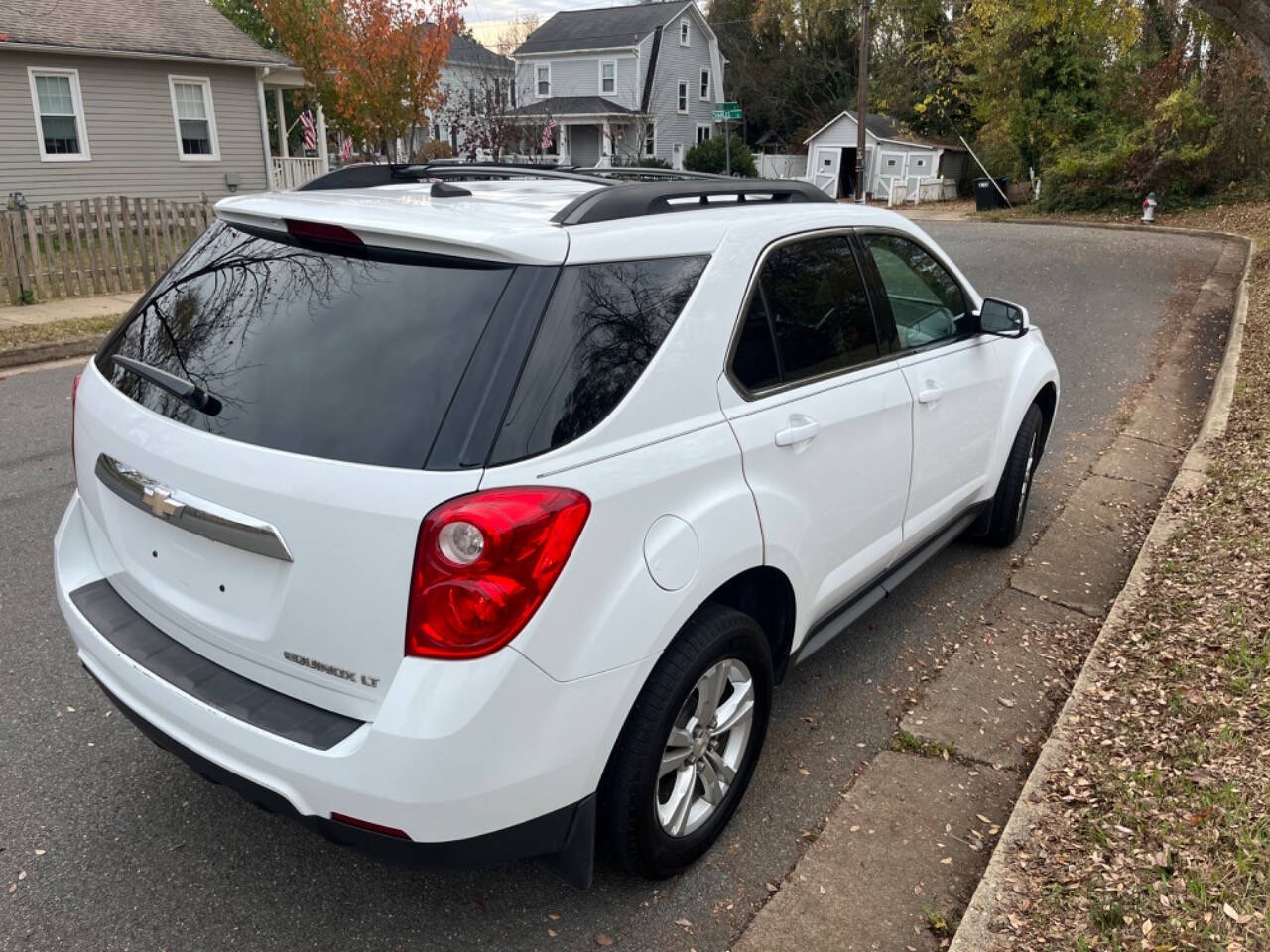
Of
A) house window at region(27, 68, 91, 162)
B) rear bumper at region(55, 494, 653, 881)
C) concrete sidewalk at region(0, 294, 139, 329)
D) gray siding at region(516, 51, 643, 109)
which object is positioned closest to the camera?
rear bumper at region(55, 494, 653, 881)

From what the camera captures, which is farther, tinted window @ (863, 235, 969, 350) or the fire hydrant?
the fire hydrant

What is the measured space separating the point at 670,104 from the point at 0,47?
33.7m

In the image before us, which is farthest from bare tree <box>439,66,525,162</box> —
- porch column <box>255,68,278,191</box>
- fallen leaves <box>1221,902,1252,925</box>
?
fallen leaves <box>1221,902,1252,925</box>

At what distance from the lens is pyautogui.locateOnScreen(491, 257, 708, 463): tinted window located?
2193mm

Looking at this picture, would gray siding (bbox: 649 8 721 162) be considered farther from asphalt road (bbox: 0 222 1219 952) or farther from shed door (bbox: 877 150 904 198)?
asphalt road (bbox: 0 222 1219 952)

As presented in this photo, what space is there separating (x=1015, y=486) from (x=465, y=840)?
3.62 meters

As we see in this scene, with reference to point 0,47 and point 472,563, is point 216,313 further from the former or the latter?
point 0,47

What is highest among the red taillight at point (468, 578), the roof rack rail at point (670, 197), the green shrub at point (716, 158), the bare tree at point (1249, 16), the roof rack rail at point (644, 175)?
the bare tree at point (1249, 16)

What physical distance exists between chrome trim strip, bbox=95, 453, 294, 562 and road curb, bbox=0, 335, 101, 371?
7273mm

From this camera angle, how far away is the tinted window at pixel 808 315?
2.90 m

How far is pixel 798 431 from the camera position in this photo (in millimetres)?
2908

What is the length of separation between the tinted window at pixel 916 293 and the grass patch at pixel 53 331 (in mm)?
8176

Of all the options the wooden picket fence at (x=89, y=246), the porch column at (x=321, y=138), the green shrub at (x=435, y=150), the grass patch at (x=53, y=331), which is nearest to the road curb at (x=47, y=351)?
the grass patch at (x=53, y=331)

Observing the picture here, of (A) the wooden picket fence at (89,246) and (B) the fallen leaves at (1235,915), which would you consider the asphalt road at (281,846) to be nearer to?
(B) the fallen leaves at (1235,915)
